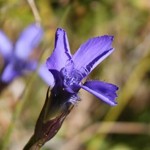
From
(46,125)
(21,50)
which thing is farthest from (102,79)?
(46,125)

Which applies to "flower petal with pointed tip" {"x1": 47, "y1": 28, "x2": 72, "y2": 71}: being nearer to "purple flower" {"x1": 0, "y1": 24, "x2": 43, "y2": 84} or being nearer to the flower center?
the flower center

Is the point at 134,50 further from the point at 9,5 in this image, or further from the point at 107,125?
the point at 9,5

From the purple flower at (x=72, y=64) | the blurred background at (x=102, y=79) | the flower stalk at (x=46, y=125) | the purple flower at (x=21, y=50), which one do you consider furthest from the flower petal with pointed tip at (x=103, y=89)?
the blurred background at (x=102, y=79)

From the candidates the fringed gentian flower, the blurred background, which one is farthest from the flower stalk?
the blurred background

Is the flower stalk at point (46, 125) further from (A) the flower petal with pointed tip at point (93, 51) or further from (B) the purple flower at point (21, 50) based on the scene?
(B) the purple flower at point (21, 50)

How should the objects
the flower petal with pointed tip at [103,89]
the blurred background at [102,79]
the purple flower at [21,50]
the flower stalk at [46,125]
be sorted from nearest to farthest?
the flower petal with pointed tip at [103,89] → the flower stalk at [46,125] → the purple flower at [21,50] → the blurred background at [102,79]

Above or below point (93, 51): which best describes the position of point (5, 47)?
above

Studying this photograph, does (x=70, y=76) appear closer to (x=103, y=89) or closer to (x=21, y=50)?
(x=103, y=89)
